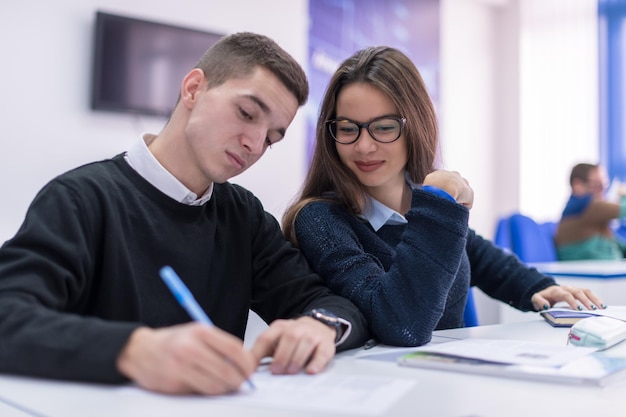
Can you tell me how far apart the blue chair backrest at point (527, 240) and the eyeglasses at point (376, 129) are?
2455 millimetres

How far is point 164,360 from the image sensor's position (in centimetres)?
76

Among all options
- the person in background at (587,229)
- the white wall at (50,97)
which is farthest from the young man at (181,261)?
the person in background at (587,229)

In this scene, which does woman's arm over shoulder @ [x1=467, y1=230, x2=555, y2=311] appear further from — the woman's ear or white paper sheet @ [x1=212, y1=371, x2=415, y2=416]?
the woman's ear

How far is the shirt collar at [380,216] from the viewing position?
158cm

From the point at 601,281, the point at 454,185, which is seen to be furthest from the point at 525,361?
the point at 601,281

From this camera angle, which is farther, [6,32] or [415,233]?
[6,32]

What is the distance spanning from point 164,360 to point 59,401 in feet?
0.40

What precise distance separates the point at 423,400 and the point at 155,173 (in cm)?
66

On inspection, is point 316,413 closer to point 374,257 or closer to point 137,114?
point 374,257

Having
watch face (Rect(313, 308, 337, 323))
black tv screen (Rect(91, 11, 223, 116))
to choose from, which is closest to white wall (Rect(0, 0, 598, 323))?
black tv screen (Rect(91, 11, 223, 116))

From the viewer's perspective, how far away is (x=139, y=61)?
12.1ft

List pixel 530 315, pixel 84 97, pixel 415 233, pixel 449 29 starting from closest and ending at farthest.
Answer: pixel 415 233 < pixel 530 315 < pixel 84 97 < pixel 449 29

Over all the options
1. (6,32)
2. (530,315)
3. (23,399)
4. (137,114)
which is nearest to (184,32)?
(137,114)

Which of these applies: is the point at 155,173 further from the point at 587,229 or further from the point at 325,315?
the point at 587,229
